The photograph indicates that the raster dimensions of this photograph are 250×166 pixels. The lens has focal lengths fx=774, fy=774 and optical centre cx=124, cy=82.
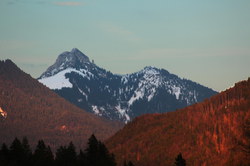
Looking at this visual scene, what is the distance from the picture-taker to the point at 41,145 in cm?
12156

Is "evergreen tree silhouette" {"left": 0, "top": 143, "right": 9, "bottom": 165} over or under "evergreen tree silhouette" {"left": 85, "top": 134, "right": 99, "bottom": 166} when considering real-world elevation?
under

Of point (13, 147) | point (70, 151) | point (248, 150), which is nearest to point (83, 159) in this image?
point (70, 151)

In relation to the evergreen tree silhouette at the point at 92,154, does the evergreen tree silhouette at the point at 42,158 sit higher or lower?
lower

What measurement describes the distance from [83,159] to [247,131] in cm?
2713

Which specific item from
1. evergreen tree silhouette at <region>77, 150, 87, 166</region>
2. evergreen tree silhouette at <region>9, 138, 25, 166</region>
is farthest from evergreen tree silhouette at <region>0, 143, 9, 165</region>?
evergreen tree silhouette at <region>77, 150, 87, 166</region>

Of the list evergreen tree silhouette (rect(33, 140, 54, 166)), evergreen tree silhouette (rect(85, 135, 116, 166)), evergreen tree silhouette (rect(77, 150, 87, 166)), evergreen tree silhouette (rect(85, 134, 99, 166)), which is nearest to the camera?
evergreen tree silhouette (rect(33, 140, 54, 166))

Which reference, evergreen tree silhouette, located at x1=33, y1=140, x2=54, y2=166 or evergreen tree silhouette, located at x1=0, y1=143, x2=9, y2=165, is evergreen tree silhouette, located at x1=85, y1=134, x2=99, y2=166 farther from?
evergreen tree silhouette, located at x1=0, y1=143, x2=9, y2=165

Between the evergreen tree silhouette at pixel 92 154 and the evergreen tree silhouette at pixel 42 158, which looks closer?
the evergreen tree silhouette at pixel 42 158

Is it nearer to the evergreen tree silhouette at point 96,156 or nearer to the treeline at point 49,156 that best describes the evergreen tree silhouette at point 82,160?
the treeline at point 49,156

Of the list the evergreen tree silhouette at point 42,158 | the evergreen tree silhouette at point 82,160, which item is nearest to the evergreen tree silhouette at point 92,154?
the evergreen tree silhouette at point 82,160

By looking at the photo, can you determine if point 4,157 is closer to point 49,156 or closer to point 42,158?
point 42,158

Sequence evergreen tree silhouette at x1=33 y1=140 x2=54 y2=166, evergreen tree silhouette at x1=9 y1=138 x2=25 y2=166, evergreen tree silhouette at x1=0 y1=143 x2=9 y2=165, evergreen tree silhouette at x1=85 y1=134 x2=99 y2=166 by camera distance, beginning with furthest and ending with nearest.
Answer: evergreen tree silhouette at x1=85 y1=134 x2=99 y2=166
evergreen tree silhouette at x1=33 y1=140 x2=54 y2=166
evergreen tree silhouette at x1=9 y1=138 x2=25 y2=166
evergreen tree silhouette at x1=0 y1=143 x2=9 y2=165

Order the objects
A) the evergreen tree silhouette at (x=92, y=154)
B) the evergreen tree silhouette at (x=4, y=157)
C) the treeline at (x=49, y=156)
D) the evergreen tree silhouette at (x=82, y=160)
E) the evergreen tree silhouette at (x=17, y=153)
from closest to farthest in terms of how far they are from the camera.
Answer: the evergreen tree silhouette at (x=4, y=157), the evergreen tree silhouette at (x=17, y=153), the treeline at (x=49, y=156), the evergreen tree silhouette at (x=82, y=160), the evergreen tree silhouette at (x=92, y=154)

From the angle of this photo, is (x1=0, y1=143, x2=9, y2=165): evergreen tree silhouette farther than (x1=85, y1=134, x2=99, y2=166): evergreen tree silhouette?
No
